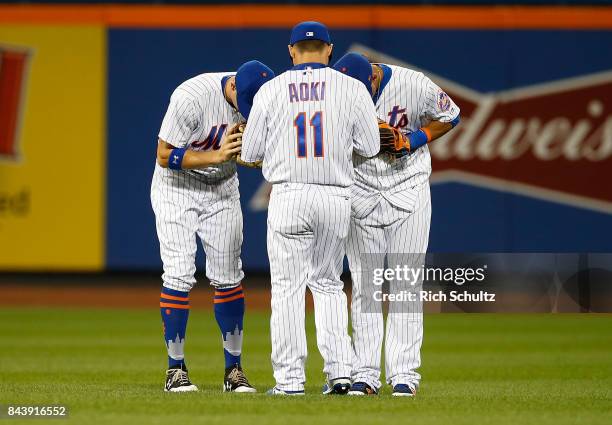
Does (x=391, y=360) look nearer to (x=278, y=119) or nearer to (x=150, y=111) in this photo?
(x=278, y=119)

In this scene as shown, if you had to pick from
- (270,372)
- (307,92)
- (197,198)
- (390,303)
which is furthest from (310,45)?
(270,372)

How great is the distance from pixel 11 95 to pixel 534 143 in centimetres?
663

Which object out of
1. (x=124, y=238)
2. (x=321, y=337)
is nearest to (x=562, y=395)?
(x=321, y=337)

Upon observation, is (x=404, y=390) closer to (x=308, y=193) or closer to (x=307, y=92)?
(x=308, y=193)

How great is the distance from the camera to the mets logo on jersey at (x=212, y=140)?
663 centimetres

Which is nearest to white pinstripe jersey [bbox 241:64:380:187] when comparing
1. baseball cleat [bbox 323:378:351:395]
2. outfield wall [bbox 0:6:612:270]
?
baseball cleat [bbox 323:378:351:395]

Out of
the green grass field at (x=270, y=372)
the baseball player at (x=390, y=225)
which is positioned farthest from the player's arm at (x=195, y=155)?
the green grass field at (x=270, y=372)

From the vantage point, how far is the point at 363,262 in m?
6.36

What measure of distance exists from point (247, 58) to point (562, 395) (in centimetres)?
960

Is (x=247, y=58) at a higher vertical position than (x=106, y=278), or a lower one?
higher

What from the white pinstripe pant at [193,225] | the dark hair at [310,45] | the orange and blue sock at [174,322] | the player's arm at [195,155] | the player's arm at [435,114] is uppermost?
the dark hair at [310,45]

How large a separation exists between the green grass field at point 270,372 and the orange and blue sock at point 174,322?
217 millimetres

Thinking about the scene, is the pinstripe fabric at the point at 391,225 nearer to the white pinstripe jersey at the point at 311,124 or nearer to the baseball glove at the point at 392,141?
the baseball glove at the point at 392,141

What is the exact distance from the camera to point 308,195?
5.85 m
